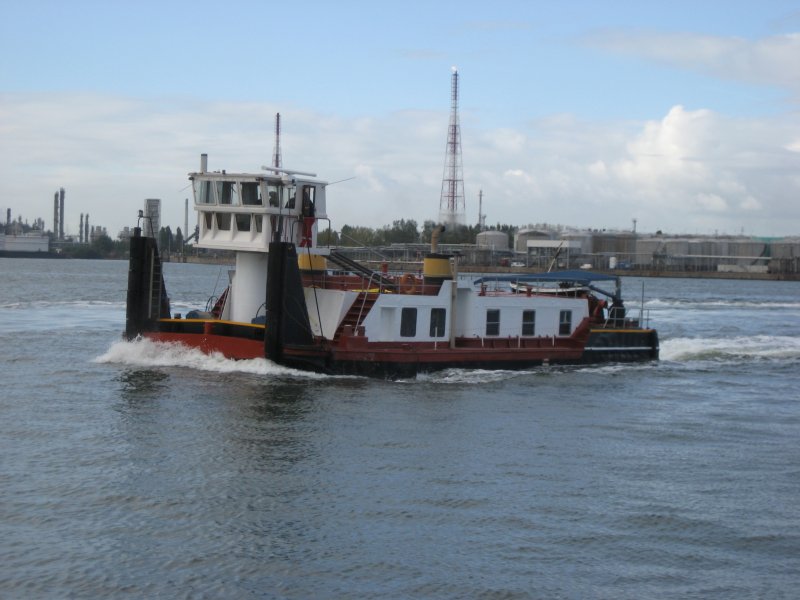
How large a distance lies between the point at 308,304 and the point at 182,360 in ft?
13.4

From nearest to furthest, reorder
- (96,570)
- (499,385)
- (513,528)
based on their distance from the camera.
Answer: (96,570), (513,528), (499,385)

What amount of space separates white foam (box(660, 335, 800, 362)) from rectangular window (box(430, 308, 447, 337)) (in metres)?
12.1

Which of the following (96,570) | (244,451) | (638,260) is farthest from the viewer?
(638,260)

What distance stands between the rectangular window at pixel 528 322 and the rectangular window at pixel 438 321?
3.61 metres

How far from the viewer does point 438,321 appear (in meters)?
31.7

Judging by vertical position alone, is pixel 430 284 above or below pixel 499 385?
above

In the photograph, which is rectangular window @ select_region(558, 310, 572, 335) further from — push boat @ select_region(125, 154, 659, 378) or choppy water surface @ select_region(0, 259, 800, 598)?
choppy water surface @ select_region(0, 259, 800, 598)

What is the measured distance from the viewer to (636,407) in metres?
27.7

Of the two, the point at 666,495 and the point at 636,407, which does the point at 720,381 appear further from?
the point at 666,495

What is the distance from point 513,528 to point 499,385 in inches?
539

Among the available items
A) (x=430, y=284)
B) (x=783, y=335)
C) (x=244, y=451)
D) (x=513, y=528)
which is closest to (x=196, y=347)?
(x=430, y=284)

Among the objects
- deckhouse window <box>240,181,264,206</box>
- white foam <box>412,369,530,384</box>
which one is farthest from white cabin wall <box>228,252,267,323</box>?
white foam <box>412,369,530,384</box>

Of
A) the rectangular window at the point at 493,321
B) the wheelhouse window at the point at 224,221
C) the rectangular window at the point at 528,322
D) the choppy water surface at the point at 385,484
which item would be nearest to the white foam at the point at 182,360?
the choppy water surface at the point at 385,484

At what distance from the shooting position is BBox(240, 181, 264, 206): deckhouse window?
3080cm
